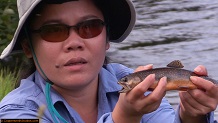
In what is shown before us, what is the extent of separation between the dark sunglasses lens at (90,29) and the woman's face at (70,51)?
23 mm

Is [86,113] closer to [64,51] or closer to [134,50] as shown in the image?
[64,51]

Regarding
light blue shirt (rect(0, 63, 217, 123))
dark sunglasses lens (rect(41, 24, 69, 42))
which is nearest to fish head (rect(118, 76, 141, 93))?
light blue shirt (rect(0, 63, 217, 123))

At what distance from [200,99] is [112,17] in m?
1.00

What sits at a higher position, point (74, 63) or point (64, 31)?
point (64, 31)

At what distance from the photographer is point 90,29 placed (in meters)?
3.66

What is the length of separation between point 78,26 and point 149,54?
306 inches

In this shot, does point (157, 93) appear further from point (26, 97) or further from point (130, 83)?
point (26, 97)

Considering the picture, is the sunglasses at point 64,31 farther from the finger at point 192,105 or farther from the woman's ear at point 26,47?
the finger at point 192,105

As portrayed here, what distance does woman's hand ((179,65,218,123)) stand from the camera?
128 inches

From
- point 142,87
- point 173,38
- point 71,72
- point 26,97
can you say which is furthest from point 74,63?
point 173,38

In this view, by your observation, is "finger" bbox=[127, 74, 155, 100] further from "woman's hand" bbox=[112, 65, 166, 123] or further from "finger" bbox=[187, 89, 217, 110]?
"finger" bbox=[187, 89, 217, 110]

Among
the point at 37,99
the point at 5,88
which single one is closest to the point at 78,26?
the point at 37,99

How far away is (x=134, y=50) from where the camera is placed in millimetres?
11844

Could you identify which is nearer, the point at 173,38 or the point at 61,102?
the point at 61,102
